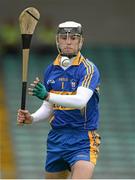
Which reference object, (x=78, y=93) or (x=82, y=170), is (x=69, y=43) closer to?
(x=78, y=93)

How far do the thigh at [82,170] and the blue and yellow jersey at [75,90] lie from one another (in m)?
0.28

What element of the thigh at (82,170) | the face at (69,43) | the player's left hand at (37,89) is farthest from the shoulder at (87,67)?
the thigh at (82,170)

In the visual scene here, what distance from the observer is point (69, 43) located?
225 inches

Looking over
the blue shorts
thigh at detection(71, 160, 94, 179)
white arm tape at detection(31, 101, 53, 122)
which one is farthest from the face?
thigh at detection(71, 160, 94, 179)

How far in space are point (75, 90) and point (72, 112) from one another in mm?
164

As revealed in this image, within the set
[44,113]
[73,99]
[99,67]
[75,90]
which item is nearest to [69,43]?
[75,90]

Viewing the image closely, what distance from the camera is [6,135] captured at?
1183 centimetres

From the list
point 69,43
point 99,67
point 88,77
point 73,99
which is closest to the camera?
point 73,99

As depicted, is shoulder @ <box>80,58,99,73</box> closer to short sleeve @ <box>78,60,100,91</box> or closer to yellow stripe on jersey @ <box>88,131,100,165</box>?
short sleeve @ <box>78,60,100,91</box>

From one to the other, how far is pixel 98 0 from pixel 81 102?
9.29m

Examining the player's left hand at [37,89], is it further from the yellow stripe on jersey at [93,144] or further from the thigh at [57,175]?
the thigh at [57,175]

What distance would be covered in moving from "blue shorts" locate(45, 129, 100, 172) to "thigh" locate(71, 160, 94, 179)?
0.04 metres

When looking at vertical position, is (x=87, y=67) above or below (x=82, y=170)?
above

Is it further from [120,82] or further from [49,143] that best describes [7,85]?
[49,143]
